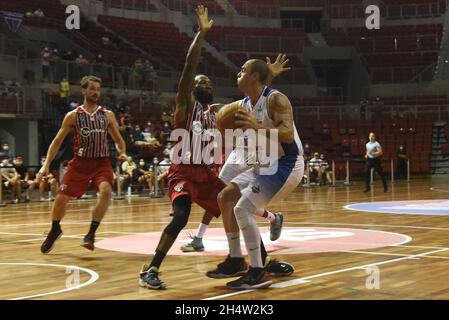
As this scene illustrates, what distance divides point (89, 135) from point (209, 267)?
7.31ft

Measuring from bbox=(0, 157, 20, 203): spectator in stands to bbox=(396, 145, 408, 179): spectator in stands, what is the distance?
15.9 metres

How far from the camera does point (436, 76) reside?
1307 inches

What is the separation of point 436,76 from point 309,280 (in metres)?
29.4

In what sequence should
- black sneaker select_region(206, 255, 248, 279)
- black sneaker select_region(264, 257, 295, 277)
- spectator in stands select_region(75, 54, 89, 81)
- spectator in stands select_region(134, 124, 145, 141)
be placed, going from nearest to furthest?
1. black sneaker select_region(206, 255, 248, 279)
2. black sneaker select_region(264, 257, 295, 277)
3. spectator in stands select_region(134, 124, 145, 141)
4. spectator in stands select_region(75, 54, 89, 81)

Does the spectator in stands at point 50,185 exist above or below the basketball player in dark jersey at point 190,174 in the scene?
below

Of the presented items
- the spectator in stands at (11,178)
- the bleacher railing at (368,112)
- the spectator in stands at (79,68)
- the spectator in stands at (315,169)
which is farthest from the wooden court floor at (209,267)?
the bleacher railing at (368,112)

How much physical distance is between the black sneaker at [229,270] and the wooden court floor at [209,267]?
69 mm

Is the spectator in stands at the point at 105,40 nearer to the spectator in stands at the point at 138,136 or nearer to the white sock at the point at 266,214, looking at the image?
the spectator in stands at the point at 138,136

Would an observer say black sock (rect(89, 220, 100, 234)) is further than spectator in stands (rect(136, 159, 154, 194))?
No

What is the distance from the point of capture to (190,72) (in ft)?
18.3

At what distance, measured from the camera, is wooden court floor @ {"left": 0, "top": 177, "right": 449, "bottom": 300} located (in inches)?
205

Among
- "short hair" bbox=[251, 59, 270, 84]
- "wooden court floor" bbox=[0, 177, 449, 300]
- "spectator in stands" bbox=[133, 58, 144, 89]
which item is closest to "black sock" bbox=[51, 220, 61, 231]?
"wooden court floor" bbox=[0, 177, 449, 300]

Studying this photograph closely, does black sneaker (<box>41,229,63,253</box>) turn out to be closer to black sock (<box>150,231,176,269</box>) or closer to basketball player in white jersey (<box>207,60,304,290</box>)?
black sock (<box>150,231,176,269</box>)

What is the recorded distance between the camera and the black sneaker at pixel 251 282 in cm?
536
